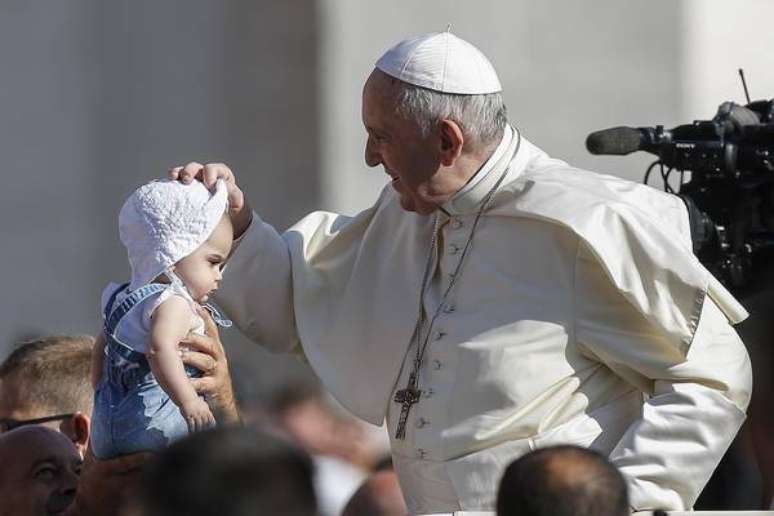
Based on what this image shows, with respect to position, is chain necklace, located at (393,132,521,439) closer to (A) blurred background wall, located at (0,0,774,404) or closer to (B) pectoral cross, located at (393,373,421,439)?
(B) pectoral cross, located at (393,373,421,439)

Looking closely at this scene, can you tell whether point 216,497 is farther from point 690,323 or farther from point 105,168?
point 105,168

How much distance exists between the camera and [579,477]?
11.3 ft

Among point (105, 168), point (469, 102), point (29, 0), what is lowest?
point (105, 168)

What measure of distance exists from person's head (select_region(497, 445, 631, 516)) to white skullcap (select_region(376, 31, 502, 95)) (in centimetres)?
142

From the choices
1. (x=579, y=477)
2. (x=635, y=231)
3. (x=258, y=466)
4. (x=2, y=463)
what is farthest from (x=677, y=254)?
(x=258, y=466)

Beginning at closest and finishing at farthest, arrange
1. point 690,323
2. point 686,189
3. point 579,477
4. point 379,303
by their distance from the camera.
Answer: point 579,477
point 690,323
point 379,303
point 686,189


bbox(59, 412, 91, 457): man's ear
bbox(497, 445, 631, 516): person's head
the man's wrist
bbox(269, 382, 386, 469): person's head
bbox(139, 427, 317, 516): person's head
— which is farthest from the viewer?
bbox(269, 382, 386, 469): person's head

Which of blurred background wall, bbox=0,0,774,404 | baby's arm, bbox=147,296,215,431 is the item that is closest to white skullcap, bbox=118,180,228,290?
baby's arm, bbox=147,296,215,431

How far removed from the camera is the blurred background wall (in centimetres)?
881

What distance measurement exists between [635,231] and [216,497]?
7.51ft

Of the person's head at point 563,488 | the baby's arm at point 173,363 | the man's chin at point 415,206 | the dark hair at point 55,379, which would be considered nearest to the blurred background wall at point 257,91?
the dark hair at point 55,379

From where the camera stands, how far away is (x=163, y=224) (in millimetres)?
4520

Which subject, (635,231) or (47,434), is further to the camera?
(47,434)

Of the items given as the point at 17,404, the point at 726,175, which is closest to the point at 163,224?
the point at 17,404
